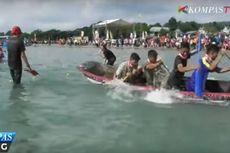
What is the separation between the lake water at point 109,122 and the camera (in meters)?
7.54

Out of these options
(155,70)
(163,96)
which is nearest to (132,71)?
(155,70)

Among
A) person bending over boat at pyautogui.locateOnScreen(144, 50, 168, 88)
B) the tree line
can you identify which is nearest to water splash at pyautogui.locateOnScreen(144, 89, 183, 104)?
person bending over boat at pyautogui.locateOnScreen(144, 50, 168, 88)

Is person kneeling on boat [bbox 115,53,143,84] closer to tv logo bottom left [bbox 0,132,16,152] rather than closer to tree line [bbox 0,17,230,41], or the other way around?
tv logo bottom left [bbox 0,132,16,152]

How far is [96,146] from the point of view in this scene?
24.6ft

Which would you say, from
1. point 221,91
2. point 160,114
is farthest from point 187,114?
point 221,91

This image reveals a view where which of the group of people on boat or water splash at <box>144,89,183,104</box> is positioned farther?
water splash at <box>144,89,183,104</box>

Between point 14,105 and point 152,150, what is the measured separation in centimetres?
467

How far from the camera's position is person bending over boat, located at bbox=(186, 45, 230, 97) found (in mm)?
10930

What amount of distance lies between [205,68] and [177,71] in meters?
0.97

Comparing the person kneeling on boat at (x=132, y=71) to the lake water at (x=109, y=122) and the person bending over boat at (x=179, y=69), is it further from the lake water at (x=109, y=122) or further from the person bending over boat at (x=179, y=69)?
the person bending over boat at (x=179, y=69)

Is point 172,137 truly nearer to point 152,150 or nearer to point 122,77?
point 152,150

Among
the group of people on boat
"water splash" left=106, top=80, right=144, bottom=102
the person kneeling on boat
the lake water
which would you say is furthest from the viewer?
the person kneeling on boat

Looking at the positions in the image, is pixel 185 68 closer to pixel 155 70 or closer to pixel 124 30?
pixel 155 70

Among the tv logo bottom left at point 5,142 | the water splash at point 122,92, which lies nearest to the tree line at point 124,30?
the water splash at point 122,92
